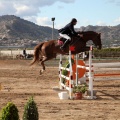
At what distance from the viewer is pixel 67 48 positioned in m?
13.8

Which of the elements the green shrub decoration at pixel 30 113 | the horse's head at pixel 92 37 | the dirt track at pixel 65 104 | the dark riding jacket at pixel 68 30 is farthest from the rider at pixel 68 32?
the green shrub decoration at pixel 30 113

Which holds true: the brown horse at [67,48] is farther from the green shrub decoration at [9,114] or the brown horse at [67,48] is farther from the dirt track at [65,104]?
the green shrub decoration at [9,114]

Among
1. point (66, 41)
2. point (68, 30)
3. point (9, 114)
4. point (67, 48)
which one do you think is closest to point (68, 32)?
point (68, 30)

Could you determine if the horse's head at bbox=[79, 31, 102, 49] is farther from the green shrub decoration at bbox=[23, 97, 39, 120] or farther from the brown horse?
the green shrub decoration at bbox=[23, 97, 39, 120]

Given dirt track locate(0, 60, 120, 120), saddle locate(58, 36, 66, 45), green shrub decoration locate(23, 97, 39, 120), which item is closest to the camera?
green shrub decoration locate(23, 97, 39, 120)

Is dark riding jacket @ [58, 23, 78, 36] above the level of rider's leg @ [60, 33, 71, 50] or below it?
above

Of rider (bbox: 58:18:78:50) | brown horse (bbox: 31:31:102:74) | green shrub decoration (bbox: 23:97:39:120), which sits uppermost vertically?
rider (bbox: 58:18:78:50)

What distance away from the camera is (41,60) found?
15.3 metres

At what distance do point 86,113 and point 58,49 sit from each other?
5642 mm

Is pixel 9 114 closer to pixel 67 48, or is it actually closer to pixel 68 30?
pixel 68 30

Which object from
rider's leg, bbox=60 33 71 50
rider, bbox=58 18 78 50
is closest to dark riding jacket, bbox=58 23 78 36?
rider, bbox=58 18 78 50

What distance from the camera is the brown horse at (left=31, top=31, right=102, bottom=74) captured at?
1366cm

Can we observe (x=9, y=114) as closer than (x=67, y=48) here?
Yes

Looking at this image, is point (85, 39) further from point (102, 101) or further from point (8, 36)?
point (8, 36)
